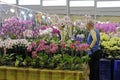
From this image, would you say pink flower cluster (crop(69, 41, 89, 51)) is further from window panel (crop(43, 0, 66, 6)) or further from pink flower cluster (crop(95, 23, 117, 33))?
window panel (crop(43, 0, 66, 6))

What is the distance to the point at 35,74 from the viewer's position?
3.34 m

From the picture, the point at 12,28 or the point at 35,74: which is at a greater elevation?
the point at 12,28

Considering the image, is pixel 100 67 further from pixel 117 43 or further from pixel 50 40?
pixel 50 40

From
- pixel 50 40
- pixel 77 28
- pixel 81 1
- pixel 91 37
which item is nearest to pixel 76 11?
pixel 81 1

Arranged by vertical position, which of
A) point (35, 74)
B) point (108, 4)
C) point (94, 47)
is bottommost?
point (35, 74)

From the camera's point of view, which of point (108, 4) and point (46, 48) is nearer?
point (46, 48)

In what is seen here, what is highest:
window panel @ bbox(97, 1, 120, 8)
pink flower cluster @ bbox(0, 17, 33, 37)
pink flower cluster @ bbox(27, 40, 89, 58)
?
window panel @ bbox(97, 1, 120, 8)

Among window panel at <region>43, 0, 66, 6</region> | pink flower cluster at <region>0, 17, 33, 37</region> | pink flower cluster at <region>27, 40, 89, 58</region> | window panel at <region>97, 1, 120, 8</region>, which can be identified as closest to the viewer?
pink flower cluster at <region>27, 40, 89, 58</region>

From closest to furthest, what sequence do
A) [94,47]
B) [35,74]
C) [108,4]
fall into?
[35,74] < [94,47] < [108,4]

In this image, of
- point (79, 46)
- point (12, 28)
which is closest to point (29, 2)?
point (12, 28)

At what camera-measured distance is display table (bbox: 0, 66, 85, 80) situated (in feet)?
10.7

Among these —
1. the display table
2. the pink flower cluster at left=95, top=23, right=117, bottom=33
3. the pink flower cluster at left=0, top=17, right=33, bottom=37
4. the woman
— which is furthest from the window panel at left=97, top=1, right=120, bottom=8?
the display table

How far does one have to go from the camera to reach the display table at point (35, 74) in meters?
3.25

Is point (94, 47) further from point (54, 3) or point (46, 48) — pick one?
point (54, 3)
